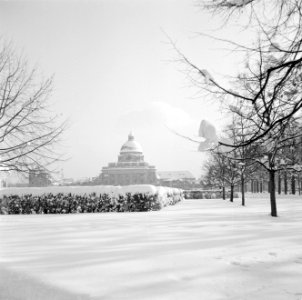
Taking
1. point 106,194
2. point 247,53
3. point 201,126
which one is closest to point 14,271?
point 201,126

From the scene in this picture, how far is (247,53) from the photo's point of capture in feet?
14.6

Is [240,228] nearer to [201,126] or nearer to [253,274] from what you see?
[253,274]

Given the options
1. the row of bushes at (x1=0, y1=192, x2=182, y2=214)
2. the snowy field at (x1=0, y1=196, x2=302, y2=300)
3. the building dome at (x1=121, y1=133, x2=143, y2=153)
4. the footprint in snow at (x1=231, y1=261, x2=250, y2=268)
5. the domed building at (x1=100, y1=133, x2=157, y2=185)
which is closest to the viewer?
the snowy field at (x1=0, y1=196, x2=302, y2=300)

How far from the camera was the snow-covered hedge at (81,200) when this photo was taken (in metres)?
17.3

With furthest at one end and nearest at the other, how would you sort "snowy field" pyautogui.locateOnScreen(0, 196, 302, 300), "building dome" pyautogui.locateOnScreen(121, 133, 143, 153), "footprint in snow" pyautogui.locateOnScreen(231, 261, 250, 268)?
"building dome" pyautogui.locateOnScreen(121, 133, 143, 153), "footprint in snow" pyautogui.locateOnScreen(231, 261, 250, 268), "snowy field" pyautogui.locateOnScreen(0, 196, 302, 300)

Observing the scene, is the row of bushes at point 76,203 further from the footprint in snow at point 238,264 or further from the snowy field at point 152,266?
the footprint in snow at point 238,264

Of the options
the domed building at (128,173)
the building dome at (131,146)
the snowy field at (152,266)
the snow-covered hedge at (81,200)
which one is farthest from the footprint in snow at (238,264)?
the building dome at (131,146)

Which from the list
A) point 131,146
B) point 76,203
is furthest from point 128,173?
point 76,203

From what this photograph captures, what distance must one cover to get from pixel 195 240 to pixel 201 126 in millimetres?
3616

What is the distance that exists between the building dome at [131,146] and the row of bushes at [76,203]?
92407 mm

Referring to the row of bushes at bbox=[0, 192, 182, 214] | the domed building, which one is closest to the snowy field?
the row of bushes at bbox=[0, 192, 182, 214]

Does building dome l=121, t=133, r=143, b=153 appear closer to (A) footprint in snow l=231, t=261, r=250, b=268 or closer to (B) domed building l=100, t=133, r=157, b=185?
Result: (B) domed building l=100, t=133, r=157, b=185

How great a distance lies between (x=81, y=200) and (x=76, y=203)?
0.30 m

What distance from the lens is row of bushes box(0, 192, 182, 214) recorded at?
56.7 ft
